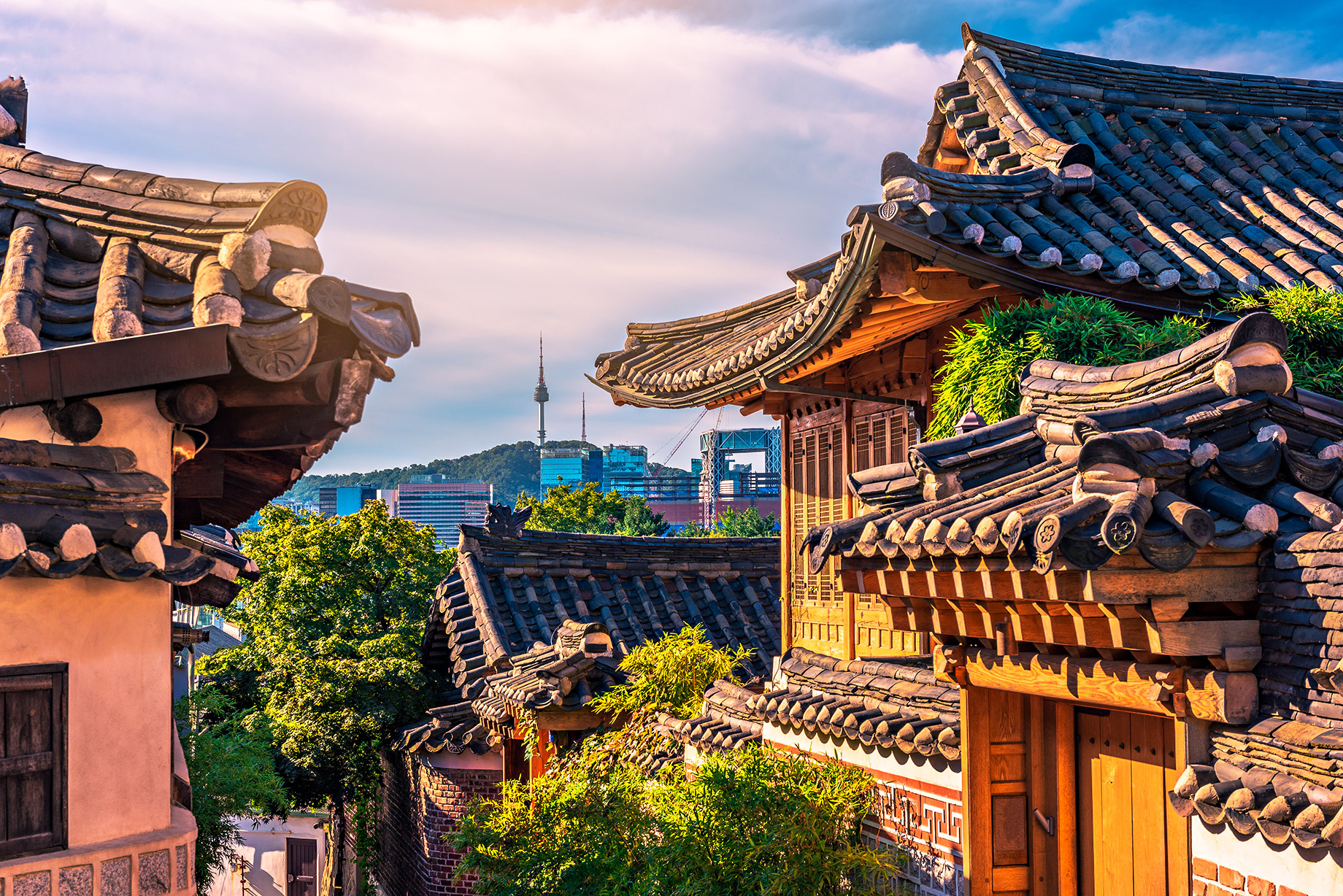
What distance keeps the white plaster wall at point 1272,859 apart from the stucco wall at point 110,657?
442 cm

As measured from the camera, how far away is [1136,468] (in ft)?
14.5

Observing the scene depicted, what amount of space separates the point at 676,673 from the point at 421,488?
149277 mm

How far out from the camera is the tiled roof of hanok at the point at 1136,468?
173 inches

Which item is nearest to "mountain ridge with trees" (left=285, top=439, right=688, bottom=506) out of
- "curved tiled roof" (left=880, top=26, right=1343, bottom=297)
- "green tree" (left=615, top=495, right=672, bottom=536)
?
"green tree" (left=615, top=495, right=672, bottom=536)

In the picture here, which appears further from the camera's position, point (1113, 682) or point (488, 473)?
point (488, 473)

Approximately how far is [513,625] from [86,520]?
12164 millimetres

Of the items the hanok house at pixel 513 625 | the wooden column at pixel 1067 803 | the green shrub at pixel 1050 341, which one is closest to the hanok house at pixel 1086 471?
the wooden column at pixel 1067 803

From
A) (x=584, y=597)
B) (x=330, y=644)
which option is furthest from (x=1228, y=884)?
(x=330, y=644)

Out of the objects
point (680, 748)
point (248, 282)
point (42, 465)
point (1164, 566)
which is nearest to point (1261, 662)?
point (1164, 566)

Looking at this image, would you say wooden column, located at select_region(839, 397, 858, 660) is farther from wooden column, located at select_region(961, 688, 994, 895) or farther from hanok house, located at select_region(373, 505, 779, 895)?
hanok house, located at select_region(373, 505, 779, 895)

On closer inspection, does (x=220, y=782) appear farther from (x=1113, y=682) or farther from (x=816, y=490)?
(x=1113, y=682)

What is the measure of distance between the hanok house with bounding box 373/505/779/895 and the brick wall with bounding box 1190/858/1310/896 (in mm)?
8887

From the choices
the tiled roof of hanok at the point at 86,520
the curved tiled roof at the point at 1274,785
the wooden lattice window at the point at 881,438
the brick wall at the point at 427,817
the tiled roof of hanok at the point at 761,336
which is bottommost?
the brick wall at the point at 427,817

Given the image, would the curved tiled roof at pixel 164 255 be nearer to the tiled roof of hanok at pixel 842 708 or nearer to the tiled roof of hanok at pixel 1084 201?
the tiled roof of hanok at pixel 1084 201
